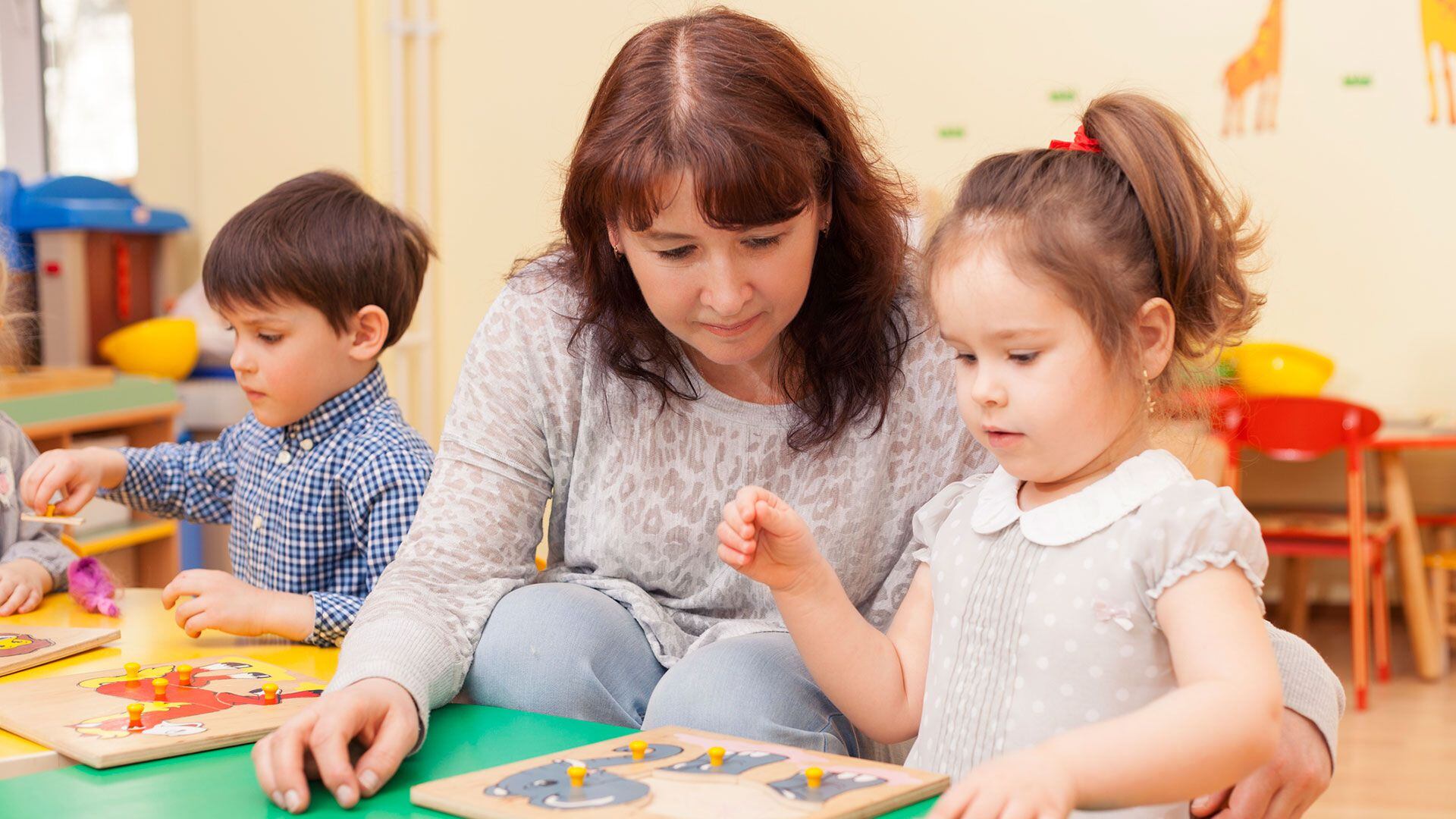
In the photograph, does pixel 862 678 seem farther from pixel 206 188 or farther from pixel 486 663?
pixel 206 188

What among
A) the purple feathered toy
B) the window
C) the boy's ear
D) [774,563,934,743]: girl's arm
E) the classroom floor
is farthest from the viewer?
the window

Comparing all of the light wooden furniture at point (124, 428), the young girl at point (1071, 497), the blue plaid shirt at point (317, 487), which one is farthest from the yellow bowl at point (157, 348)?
the young girl at point (1071, 497)

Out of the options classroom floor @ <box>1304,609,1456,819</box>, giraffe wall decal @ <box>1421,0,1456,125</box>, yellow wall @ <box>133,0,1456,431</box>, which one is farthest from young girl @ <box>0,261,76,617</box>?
giraffe wall decal @ <box>1421,0,1456,125</box>

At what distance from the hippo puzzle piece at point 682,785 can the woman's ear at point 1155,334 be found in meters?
0.34

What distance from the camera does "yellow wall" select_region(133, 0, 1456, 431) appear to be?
12.9 ft

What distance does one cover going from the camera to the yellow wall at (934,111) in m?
3.93

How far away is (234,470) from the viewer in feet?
5.82

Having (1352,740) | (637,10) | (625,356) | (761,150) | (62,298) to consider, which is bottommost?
(1352,740)

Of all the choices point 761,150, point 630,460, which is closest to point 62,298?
point 630,460

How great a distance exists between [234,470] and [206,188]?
2.74 m

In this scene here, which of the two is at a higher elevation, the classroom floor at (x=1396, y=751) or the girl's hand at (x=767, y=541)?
the girl's hand at (x=767, y=541)

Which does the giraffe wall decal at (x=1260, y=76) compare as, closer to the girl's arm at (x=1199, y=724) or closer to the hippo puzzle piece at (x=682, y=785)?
the girl's arm at (x=1199, y=724)

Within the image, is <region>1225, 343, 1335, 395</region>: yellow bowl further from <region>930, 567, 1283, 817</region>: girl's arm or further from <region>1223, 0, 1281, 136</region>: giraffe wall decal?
<region>930, 567, 1283, 817</region>: girl's arm

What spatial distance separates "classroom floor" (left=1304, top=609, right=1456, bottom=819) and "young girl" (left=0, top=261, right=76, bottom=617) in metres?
2.05
